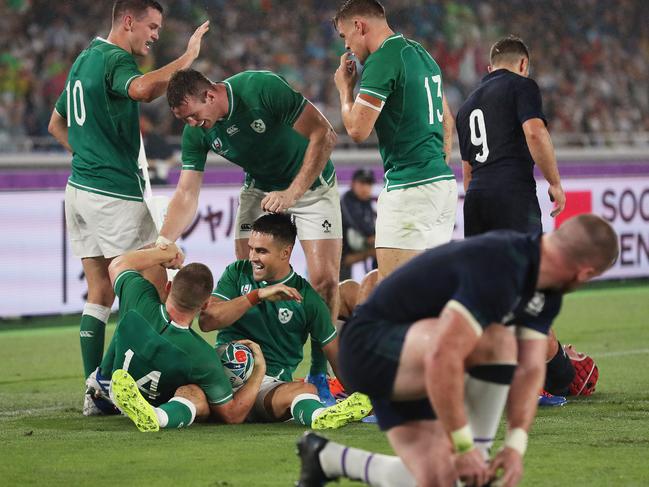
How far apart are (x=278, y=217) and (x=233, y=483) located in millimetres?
2116

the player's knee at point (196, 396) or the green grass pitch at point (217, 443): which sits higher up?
the player's knee at point (196, 396)

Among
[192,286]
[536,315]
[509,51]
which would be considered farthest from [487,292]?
[509,51]

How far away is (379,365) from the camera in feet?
13.4

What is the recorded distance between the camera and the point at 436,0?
20266 mm

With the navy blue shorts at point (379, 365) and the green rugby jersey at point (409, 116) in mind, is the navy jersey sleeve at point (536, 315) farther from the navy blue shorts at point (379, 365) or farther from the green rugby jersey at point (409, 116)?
the green rugby jersey at point (409, 116)

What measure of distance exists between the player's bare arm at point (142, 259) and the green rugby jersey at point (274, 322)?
0.32 m

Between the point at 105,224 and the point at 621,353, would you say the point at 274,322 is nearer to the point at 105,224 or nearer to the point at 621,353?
the point at 105,224

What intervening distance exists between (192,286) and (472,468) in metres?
2.70

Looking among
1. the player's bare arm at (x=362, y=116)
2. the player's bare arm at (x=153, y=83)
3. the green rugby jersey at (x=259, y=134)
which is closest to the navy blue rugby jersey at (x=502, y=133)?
the player's bare arm at (x=362, y=116)

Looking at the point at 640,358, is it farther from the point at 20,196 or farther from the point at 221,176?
the point at 20,196

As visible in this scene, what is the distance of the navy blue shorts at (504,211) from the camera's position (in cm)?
700

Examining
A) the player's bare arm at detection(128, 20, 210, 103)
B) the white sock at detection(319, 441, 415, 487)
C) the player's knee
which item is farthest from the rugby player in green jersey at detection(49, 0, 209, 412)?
the white sock at detection(319, 441, 415, 487)

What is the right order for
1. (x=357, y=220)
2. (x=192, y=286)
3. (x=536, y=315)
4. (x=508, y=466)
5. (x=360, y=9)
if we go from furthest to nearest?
(x=357, y=220)
(x=360, y=9)
(x=192, y=286)
(x=536, y=315)
(x=508, y=466)

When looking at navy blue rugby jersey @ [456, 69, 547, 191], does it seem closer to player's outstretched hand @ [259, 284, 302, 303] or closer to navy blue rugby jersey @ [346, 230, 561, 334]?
player's outstretched hand @ [259, 284, 302, 303]
